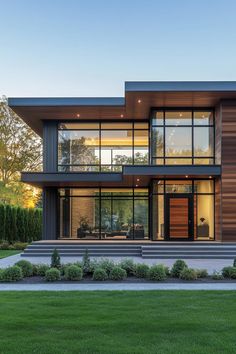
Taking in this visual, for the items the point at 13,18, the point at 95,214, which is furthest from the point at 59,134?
the point at 13,18

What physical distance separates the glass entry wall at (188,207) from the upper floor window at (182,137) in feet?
3.54

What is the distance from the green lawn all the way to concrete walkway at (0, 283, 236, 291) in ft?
2.07

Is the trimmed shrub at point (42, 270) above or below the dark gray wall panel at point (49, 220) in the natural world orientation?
below

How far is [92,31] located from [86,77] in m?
8.89

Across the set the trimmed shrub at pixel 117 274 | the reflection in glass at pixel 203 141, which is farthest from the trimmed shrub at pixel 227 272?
the reflection in glass at pixel 203 141

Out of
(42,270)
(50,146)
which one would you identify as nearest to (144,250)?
(42,270)

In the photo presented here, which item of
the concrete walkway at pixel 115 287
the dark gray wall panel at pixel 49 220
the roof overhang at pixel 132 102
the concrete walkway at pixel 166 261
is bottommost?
the concrete walkway at pixel 166 261

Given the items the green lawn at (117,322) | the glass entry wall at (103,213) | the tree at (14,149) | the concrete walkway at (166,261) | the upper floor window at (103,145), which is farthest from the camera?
the tree at (14,149)

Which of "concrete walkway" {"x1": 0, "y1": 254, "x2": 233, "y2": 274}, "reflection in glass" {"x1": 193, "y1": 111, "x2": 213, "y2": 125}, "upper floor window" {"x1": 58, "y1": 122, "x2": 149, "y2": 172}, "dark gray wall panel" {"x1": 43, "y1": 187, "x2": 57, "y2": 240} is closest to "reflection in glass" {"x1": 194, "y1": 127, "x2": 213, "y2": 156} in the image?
"reflection in glass" {"x1": 193, "y1": 111, "x2": 213, "y2": 125}

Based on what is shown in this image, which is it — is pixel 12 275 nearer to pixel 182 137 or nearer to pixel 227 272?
pixel 227 272

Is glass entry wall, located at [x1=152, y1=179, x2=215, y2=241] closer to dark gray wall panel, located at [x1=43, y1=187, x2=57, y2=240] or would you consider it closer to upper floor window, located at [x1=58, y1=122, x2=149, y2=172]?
upper floor window, located at [x1=58, y1=122, x2=149, y2=172]

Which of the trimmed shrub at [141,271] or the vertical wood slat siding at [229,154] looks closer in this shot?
the trimmed shrub at [141,271]

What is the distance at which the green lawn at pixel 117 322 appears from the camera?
4.83 meters

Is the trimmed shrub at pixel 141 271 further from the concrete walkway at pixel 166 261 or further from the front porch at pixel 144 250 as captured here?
the front porch at pixel 144 250
